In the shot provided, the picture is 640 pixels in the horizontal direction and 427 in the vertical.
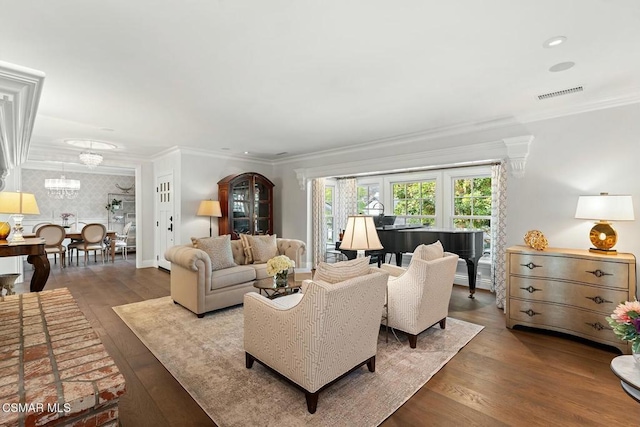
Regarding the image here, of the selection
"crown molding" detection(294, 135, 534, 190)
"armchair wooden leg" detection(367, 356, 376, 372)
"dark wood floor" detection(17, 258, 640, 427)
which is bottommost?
"dark wood floor" detection(17, 258, 640, 427)

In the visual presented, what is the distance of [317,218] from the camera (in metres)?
6.33

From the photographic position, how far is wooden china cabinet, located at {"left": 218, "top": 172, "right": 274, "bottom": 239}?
231 inches

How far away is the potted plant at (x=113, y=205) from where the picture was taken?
8.88 metres

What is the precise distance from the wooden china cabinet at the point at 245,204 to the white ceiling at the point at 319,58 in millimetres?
2092

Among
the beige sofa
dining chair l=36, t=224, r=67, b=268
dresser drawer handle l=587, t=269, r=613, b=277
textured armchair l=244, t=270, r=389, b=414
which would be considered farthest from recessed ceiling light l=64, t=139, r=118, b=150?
dresser drawer handle l=587, t=269, r=613, b=277

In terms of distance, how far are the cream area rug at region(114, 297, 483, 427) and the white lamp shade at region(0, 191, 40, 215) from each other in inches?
67.9

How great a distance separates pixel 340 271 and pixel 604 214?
263cm

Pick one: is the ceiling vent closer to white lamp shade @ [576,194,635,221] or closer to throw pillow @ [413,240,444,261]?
white lamp shade @ [576,194,635,221]

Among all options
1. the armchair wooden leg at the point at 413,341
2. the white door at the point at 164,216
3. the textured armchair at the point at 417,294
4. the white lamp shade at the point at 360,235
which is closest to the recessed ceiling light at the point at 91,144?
the white door at the point at 164,216

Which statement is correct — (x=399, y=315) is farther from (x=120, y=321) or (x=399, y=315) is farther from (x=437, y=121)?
(x=120, y=321)

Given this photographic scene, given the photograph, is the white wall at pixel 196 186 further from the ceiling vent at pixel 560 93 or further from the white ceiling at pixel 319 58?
the ceiling vent at pixel 560 93

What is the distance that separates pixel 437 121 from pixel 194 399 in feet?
12.7

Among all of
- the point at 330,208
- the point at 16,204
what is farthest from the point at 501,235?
the point at 16,204

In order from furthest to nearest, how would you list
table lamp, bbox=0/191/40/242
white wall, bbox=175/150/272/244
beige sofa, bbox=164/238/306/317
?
white wall, bbox=175/150/272/244 → beige sofa, bbox=164/238/306/317 → table lamp, bbox=0/191/40/242
